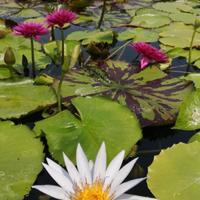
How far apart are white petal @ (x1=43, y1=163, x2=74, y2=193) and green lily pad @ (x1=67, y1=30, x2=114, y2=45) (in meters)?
1.36

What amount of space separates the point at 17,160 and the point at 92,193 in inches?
16.5

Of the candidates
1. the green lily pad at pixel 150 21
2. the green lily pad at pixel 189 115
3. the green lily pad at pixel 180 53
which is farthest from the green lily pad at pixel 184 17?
the green lily pad at pixel 189 115

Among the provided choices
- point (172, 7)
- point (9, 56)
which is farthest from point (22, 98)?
point (172, 7)

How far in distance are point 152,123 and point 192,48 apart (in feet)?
2.93

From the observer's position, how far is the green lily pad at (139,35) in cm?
236

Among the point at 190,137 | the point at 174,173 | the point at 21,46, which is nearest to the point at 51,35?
the point at 21,46

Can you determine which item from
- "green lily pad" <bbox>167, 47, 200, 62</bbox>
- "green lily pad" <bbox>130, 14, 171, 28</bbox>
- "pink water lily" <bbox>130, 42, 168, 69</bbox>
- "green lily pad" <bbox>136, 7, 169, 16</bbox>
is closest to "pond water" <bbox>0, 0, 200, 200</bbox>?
"green lily pad" <bbox>167, 47, 200, 62</bbox>

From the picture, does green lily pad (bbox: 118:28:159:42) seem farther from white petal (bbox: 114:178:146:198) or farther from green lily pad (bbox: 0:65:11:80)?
white petal (bbox: 114:178:146:198)

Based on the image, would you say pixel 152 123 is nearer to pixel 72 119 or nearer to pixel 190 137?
pixel 190 137

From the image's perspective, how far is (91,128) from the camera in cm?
142

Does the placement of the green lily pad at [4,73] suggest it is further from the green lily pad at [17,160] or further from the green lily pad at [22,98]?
the green lily pad at [17,160]

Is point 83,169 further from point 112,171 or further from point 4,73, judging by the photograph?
point 4,73

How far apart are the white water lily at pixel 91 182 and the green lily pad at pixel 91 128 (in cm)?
27

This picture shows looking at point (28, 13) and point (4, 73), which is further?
point (28, 13)
